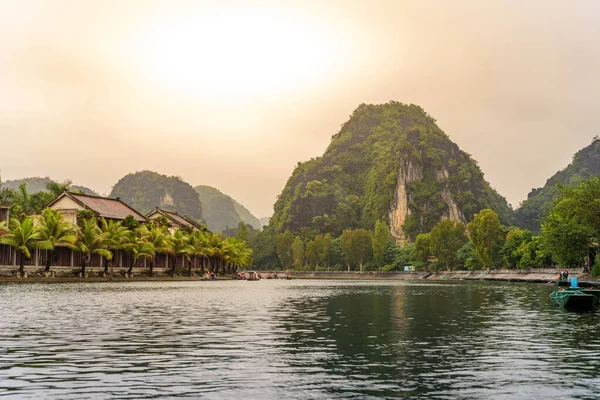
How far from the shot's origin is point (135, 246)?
309ft

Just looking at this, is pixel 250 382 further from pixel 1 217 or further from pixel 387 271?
pixel 387 271

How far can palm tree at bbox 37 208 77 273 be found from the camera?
79.8m

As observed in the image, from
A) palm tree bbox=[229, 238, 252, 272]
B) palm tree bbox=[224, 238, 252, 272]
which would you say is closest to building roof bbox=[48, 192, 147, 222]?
palm tree bbox=[224, 238, 252, 272]

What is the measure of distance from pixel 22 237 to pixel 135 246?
20397 millimetres

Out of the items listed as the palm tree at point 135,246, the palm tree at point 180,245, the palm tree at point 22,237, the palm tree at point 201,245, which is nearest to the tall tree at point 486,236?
the palm tree at point 201,245

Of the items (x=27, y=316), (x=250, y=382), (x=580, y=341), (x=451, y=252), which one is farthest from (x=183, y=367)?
(x=451, y=252)

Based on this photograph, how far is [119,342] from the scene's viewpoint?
74.1 feet

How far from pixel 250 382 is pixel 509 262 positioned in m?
136

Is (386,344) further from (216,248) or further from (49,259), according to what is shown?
(216,248)

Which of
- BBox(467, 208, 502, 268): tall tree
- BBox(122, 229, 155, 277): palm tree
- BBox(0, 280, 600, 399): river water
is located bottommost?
BBox(0, 280, 600, 399): river water

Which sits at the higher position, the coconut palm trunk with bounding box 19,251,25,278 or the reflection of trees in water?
the coconut palm trunk with bounding box 19,251,25,278

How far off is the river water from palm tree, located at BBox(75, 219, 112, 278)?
5271cm

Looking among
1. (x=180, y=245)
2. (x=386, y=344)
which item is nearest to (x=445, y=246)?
(x=180, y=245)

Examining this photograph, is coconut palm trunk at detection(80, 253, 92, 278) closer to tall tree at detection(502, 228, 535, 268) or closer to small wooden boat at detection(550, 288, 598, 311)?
small wooden boat at detection(550, 288, 598, 311)
